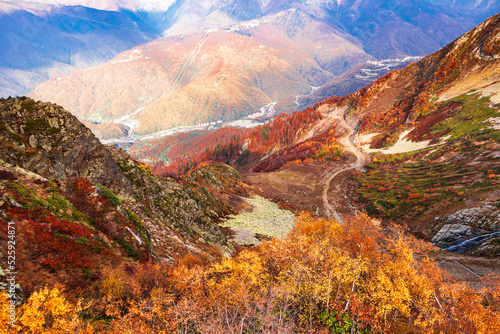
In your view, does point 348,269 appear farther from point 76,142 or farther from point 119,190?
point 76,142

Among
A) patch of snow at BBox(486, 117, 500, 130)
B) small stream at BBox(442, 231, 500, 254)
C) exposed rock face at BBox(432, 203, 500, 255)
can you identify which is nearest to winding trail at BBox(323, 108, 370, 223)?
exposed rock face at BBox(432, 203, 500, 255)

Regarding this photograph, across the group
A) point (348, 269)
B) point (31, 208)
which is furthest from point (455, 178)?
point (31, 208)

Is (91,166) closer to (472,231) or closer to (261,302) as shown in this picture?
(261,302)

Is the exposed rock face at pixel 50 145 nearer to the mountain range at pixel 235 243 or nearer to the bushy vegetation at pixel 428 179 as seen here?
the mountain range at pixel 235 243

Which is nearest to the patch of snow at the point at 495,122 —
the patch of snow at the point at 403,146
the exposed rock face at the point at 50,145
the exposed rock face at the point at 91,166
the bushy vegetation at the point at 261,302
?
the patch of snow at the point at 403,146

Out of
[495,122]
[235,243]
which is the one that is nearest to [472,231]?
[235,243]

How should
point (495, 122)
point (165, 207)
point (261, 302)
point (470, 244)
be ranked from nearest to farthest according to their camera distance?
point (261, 302) → point (165, 207) → point (470, 244) → point (495, 122)
